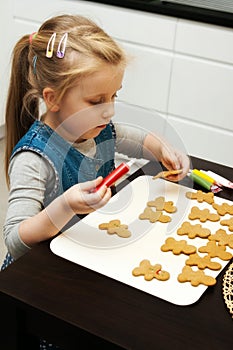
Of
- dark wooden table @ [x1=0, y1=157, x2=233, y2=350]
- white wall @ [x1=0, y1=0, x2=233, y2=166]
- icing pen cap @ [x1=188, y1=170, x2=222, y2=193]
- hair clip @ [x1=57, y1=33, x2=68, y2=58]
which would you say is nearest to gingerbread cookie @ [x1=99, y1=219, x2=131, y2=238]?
dark wooden table @ [x1=0, y1=157, x2=233, y2=350]

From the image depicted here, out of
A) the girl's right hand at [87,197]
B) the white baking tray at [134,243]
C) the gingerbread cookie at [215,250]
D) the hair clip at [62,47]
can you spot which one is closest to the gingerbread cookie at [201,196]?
the white baking tray at [134,243]

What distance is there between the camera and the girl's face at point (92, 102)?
3.46 ft

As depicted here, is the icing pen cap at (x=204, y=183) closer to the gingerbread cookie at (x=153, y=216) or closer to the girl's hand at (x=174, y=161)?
the girl's hand at (x=174, y=161)

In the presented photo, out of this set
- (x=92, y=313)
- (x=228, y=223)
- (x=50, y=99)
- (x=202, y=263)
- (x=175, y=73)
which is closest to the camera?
(x=92, y=313)

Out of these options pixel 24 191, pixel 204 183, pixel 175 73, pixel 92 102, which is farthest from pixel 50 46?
pixel 175 73

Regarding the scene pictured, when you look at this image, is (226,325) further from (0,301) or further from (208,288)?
(0,301)

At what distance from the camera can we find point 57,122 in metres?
1.16

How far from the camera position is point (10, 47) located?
248cm

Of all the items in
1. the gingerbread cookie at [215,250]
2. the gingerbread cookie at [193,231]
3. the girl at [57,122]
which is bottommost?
the gingerbread cookie at [193,231]

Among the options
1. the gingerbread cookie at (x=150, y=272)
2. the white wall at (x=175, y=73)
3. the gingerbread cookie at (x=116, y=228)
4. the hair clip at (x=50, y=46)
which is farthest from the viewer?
the white wall at (x=175, y=73)

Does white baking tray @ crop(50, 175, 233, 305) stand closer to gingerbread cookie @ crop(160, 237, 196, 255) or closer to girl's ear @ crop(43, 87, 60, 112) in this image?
gingerbread cookie @ crop(160, 237, 196, 255)

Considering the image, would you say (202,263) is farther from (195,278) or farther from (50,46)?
(50,46)

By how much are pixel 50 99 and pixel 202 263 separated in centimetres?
46

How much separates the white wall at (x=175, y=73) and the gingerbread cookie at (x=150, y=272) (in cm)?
128
